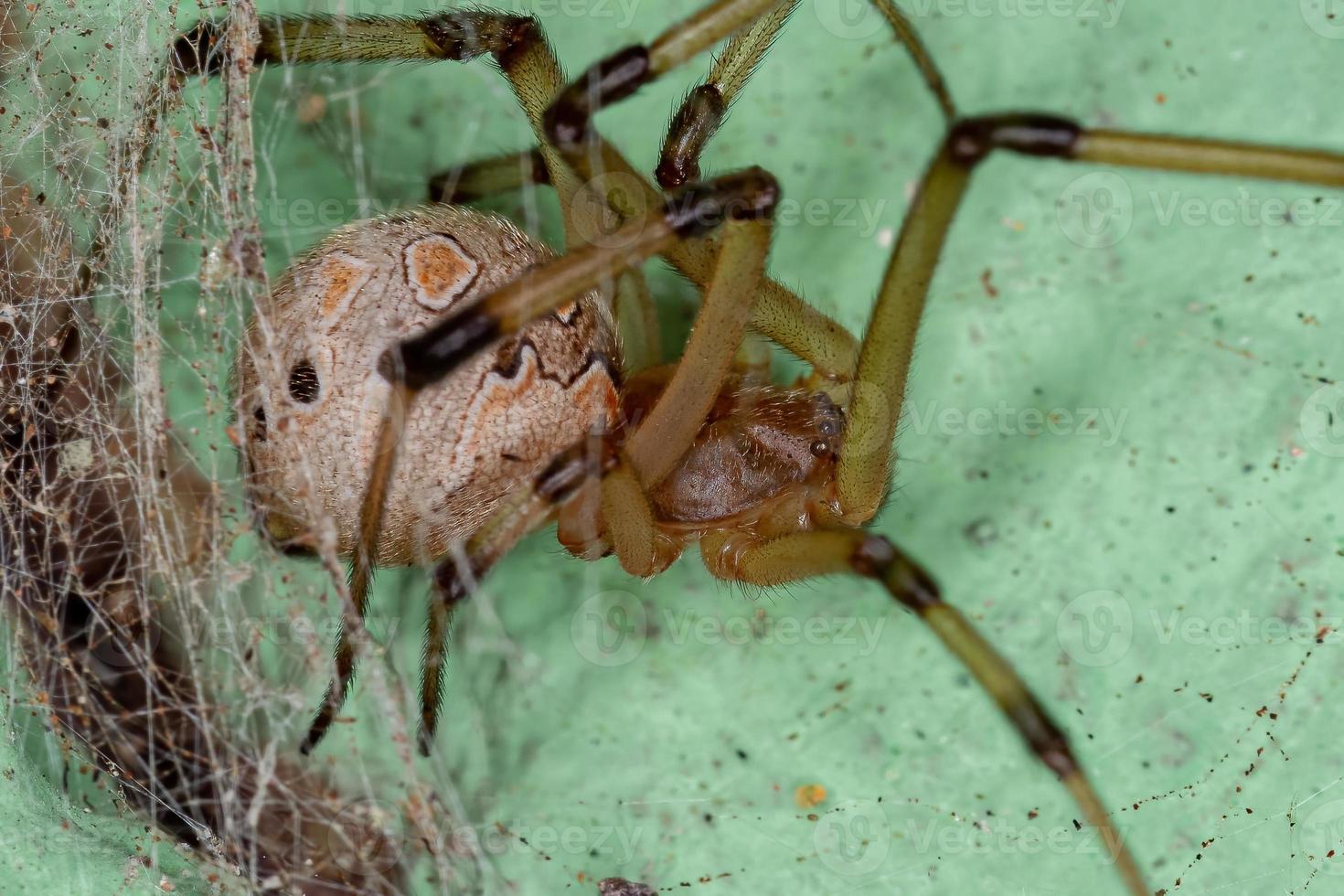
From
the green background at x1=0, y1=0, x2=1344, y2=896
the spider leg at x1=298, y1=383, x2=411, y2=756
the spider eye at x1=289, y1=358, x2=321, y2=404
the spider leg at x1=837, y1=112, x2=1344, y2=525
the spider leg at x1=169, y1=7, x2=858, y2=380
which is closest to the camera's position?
the spider leg at x1=837, y1=112, x2=1344, y2=525

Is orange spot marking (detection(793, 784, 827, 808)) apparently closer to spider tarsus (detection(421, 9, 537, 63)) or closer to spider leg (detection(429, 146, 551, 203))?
spider leg (detection(429, 146, 551, 203))

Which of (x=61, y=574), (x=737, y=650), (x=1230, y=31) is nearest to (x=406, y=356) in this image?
(x=737, y=650)

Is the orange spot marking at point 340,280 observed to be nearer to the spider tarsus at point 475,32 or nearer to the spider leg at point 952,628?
the spider tarsus at point 475,32

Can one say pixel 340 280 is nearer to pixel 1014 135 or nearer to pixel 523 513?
pixel 523 513

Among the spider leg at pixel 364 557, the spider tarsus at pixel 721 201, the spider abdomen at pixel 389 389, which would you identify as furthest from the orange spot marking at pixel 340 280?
the spider tarsus at pixel 721 201

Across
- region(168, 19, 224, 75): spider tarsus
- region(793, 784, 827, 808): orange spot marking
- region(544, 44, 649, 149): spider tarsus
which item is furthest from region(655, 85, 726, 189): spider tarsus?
region(793, 784, 827, 808): orange spot marking

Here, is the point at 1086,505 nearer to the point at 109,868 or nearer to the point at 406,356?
the point at 406,356
